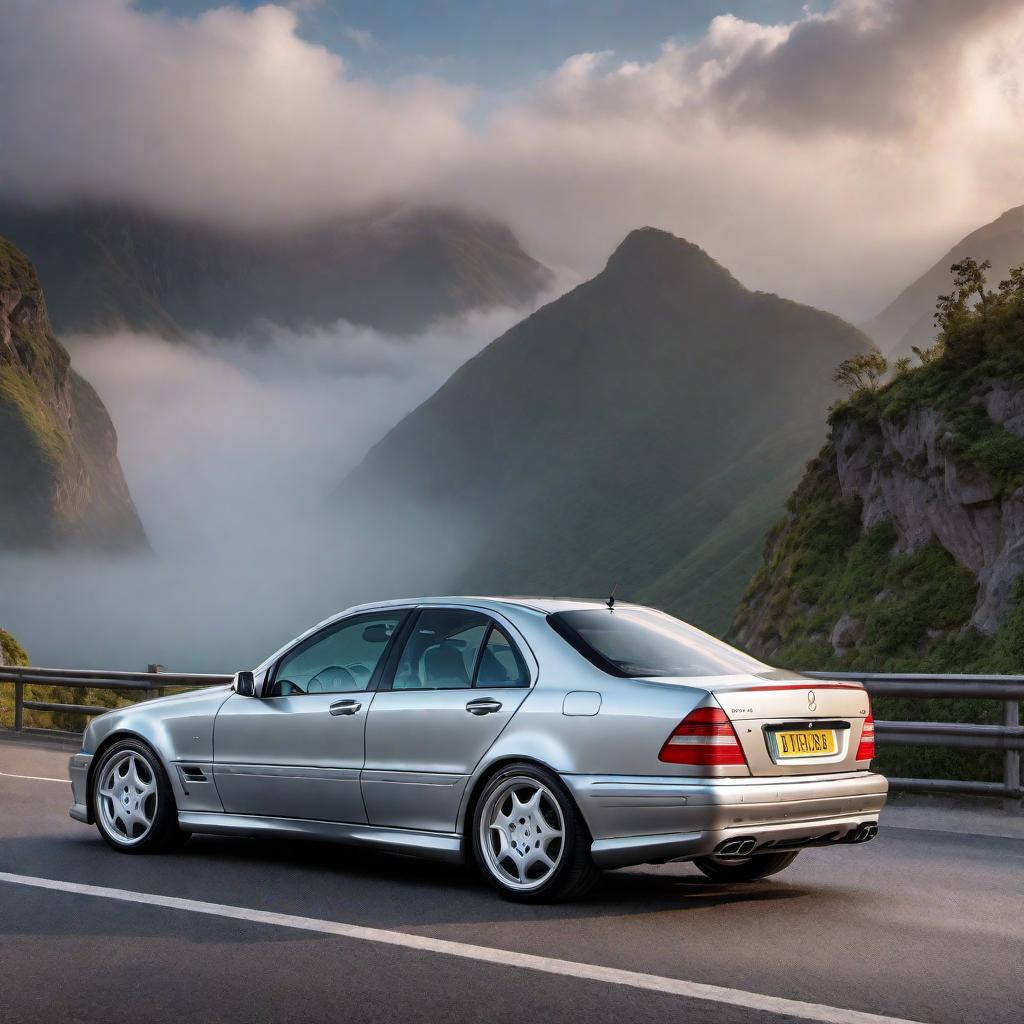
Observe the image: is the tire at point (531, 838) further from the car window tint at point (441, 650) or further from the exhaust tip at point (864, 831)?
the exhaust tip at point (864, 831)

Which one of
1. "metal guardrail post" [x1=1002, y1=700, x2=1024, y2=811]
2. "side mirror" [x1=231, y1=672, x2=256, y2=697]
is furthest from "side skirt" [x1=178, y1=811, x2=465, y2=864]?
"metal guardrail post" [x1=1002, y1=700, x2=1024, y2=811]

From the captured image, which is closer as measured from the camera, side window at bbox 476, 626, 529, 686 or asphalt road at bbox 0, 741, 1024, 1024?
asphalt road at bbox 0, 741, 1024, 1024

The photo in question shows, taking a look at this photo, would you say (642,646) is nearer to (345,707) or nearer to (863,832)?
(863,832)

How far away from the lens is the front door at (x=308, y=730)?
24.2ft

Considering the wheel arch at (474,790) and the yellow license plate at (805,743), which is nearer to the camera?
the yellow license plate at (805,743)

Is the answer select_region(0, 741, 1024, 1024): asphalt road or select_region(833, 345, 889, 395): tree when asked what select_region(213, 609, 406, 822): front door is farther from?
select_region(833, 345, 889, 395): tree

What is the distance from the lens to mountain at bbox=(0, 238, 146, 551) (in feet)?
503

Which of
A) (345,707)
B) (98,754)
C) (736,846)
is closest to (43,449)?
(98,754)

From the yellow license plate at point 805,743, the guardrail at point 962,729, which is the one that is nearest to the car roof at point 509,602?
the yellow license plate at point 805,743

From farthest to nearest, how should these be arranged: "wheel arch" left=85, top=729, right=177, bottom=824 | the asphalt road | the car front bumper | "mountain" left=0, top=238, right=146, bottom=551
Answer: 1. "mountain" left=0, top=238, right=146, bottom=551
2. the car front bumper
3. "wheel arch" left=85, top=729, right=177, bottom=824
4. the asphalt road

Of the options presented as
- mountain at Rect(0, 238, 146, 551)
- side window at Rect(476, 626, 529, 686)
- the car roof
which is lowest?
side window at Rect(476, 626, 529, 686)

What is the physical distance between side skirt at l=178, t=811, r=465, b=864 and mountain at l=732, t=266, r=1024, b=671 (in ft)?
107

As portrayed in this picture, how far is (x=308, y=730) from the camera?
7.57 metres

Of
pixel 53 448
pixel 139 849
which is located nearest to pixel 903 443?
pixel 139 849
